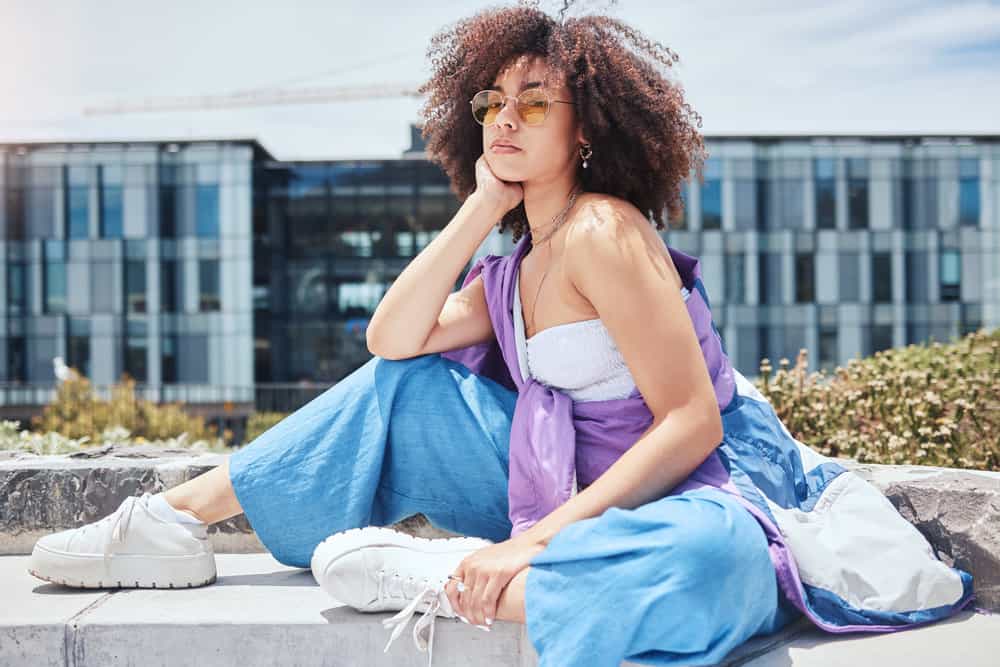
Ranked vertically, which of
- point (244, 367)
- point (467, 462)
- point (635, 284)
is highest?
point (635, 284)

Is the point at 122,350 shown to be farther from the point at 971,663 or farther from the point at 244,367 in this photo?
the point at 971,663

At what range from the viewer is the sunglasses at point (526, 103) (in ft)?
7.40

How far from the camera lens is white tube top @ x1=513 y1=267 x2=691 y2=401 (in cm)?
210

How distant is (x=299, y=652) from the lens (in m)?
2.02

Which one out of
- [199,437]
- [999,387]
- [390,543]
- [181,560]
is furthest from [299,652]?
[199,437]

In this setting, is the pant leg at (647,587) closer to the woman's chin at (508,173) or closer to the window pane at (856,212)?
the woman's chin at (508,173)

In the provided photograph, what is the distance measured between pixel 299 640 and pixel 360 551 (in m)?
0.24

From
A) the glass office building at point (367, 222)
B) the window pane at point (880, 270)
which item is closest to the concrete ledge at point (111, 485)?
the glass office building at point (367, 222)

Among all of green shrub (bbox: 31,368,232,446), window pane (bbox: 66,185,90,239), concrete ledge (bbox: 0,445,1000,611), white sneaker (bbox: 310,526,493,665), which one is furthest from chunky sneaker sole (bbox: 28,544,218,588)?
window pane (bbox: 66,185,90,239)

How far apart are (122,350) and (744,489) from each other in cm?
3792

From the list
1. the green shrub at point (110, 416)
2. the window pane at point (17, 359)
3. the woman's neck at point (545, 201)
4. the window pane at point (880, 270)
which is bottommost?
the window pane at point (17, 359)

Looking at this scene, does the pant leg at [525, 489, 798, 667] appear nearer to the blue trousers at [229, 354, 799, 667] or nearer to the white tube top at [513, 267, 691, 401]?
the blue trousers at [229, 354, 799, 667]

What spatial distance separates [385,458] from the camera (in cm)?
234

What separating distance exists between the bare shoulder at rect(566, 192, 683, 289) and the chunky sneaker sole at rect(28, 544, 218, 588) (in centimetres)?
123
